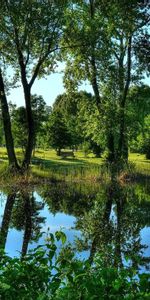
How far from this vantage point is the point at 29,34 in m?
25.3

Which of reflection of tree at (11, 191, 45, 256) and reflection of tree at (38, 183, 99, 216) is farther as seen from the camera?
reflection of tree at (38, 183, 99, 216)

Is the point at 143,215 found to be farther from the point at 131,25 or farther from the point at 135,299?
the point at 131,25

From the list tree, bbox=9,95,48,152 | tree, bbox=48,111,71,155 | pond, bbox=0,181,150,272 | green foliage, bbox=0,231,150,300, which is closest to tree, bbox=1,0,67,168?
pond, bbox=0,181,150,272

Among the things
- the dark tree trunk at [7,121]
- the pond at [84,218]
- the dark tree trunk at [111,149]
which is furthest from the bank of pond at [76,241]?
the dark tree trunk at [111,149]

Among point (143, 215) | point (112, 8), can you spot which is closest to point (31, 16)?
point (112, 8)

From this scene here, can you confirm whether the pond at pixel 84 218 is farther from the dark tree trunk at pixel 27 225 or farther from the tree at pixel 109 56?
the tree at pixel 109 56

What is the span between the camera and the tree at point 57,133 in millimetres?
54219

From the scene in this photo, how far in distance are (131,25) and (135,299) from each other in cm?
2967

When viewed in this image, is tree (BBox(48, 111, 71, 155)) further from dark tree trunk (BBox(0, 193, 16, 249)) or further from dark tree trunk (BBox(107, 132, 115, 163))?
dark tree trunk (BBox(0, 193, 16, 249))

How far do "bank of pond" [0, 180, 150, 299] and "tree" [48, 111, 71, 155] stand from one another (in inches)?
1035

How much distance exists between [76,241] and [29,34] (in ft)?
50.5

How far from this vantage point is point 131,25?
104ft

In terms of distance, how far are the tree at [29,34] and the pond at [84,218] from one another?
5.14 m

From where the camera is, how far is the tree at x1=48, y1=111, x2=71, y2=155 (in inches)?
2135
